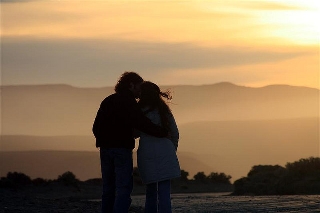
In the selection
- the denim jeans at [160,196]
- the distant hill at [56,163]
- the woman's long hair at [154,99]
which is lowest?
the denim jeans at [160,196]

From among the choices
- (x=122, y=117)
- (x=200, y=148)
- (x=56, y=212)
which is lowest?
(x=56, y=212)

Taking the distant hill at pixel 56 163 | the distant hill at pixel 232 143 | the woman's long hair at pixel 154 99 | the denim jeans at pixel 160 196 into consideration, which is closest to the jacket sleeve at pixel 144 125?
the woman's long hair at pixel 154 99

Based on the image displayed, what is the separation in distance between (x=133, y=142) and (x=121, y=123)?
0.37 metres

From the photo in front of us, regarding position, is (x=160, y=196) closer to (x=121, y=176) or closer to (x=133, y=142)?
(x=121, y=176)

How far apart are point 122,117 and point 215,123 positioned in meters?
182

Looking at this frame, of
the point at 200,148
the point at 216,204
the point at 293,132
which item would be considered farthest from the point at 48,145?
the point at 216,204

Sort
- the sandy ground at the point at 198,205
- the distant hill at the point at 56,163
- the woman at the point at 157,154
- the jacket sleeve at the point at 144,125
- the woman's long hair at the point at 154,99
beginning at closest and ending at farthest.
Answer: the jacket sleeve at the point at 144,125 → the woman at the point at 157,154 → the woman's long hair at the point at 154,99 → the sandy ground at the point at 198,205 → the distant hill at the point at 56,163

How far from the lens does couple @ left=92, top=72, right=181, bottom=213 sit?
666 inches

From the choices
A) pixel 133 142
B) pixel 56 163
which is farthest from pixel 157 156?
pixel 56 163

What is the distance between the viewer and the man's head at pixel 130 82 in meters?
17.1

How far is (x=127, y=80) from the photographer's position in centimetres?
1714

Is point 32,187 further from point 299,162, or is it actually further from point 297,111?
point 297,111

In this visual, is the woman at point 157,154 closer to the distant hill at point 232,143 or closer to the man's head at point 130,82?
Result: the man's head at point 130,82

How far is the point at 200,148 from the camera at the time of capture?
16738 centimetres
